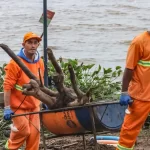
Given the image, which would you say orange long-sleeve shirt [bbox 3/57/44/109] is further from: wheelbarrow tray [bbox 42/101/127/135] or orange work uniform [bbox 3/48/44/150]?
wheelbarrow tray [bbox 42/101/127/135]

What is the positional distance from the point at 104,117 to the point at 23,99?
891 millimetres

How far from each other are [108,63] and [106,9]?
31.1 feet

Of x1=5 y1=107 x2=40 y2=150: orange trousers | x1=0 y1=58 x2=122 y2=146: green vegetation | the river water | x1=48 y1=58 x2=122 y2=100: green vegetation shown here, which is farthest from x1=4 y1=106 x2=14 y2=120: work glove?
the river water

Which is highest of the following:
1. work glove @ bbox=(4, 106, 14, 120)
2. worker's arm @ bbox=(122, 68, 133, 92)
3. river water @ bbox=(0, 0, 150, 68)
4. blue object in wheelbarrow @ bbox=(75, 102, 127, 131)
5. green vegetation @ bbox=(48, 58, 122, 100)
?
worker's arm @ bbox=(122, 68, 133, 92)

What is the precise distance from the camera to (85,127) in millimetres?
6859

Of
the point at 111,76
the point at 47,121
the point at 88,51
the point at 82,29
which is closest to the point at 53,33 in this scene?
the point at 82,29

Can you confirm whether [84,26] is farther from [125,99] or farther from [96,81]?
[125,99]

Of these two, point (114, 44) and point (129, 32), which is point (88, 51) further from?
point (129, 32)

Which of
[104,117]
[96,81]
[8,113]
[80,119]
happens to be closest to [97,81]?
[96,81]

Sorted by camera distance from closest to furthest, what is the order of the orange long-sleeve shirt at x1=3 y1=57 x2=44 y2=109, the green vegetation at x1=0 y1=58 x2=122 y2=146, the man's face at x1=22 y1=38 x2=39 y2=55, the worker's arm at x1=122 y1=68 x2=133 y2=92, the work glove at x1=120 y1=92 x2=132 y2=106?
the work glove at x1=120 y1=92 x2=132 y2=106 → the worker's arm at x1=122 y1=68 x2=133 y2=92 → the orange long-sleeve shirt at x1=3 y1=57 x2=44 y2=109 → the man's face at x1=22 y1=38 x2=39 y2=55 → the green vegetation at x1=0 y1=58 x2=122 y2=146

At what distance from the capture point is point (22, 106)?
6.97m

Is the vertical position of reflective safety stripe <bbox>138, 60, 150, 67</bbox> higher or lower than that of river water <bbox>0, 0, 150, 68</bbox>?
higher

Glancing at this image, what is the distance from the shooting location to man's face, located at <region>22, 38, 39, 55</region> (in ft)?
22.8

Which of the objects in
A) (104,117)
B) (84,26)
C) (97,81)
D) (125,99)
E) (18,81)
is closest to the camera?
(125,99)
